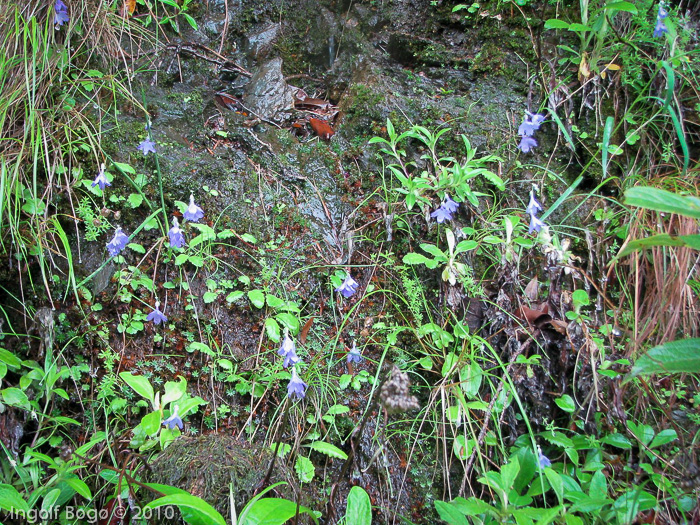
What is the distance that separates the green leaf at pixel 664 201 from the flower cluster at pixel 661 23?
6.77ft

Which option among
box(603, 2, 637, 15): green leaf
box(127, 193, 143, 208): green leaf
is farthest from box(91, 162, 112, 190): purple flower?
box(603, 2, 637, 15): green leaf

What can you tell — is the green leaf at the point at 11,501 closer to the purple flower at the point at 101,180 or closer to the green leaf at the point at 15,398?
the green leaf at the point at 15,398

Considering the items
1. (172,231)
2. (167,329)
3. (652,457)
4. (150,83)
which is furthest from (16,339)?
(652,457)

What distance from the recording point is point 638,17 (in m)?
2.69

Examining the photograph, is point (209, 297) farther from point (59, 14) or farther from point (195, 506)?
point (59, 14)

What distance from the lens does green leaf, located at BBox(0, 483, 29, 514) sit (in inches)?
59.4

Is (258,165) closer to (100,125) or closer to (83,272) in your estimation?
(100,125)

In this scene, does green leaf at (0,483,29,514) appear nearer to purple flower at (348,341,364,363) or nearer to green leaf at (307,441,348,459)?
green leaf at (307,441,348,459)

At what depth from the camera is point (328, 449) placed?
188 cm

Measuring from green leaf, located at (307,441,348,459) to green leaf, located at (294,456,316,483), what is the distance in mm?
64

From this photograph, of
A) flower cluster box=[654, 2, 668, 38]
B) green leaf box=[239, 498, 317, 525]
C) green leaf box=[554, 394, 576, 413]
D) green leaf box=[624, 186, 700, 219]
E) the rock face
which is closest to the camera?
green leaf box=[624, 186, 700, 219]

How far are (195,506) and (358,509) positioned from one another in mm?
577

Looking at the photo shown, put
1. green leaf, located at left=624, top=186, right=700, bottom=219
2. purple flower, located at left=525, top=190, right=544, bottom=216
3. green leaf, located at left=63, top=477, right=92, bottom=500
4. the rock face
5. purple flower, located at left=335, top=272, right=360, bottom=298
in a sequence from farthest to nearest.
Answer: the rock face < purple flower, located at left=525, top=190, right=544, bottom=216 < purple flower, located at left=335, top=272, right=360, bottom=298 < green leaf, located at left=63, top=477, right=92, bottom=500 < green leaf, located at left=624, top=186, right=700, bottom=219

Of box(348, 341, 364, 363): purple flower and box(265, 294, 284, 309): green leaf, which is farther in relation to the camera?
box(265, 294, 284, 309): green leaf
